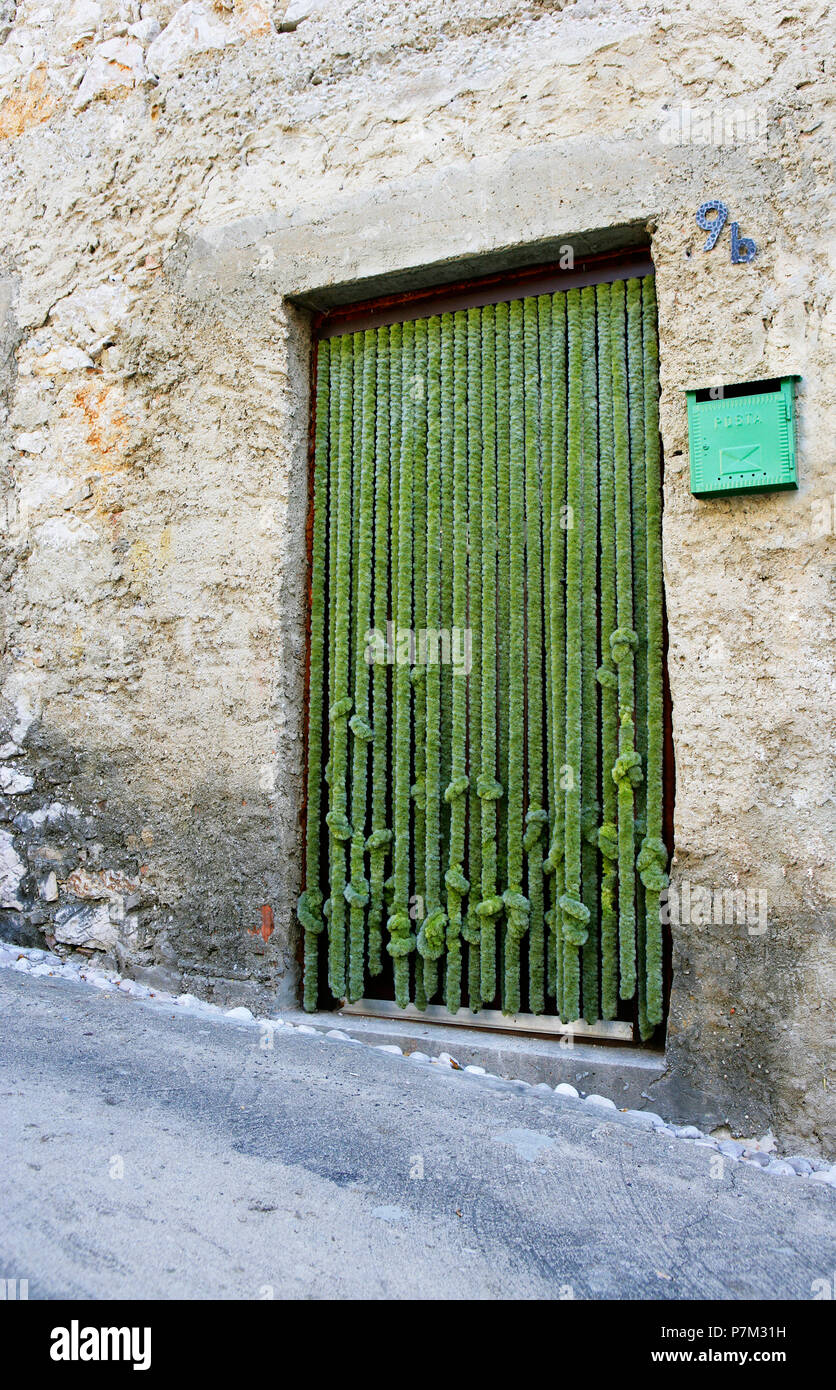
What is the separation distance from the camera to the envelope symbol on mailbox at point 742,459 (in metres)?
2.42

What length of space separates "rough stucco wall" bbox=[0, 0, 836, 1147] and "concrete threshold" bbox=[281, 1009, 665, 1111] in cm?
14

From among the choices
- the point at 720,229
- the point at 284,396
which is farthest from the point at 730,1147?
the point at 284,396

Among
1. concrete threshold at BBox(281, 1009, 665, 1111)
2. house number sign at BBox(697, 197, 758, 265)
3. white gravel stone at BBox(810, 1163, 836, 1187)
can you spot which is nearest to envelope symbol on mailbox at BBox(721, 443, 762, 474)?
house number sign at BBox(697, 197, 758, 265)

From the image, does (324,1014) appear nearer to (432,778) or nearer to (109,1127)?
(432,778)

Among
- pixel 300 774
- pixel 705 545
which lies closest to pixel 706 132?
pixel 705 545

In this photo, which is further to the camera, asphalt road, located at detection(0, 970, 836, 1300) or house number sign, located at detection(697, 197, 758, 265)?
house number sign, located at detection(697, 197, 758, 265)

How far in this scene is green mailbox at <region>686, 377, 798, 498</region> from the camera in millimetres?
2402

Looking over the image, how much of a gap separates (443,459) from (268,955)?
1.70 metres

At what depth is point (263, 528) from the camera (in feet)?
10.2

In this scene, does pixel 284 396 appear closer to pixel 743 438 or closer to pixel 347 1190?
pixel 743 438

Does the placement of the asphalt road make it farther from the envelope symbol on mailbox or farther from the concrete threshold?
the envelope symbol on mailbox

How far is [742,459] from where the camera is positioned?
2.44 metres

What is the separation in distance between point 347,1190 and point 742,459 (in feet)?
6.40

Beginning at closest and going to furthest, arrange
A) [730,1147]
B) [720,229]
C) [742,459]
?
[730,1147] < [742,459] < [720,229]
